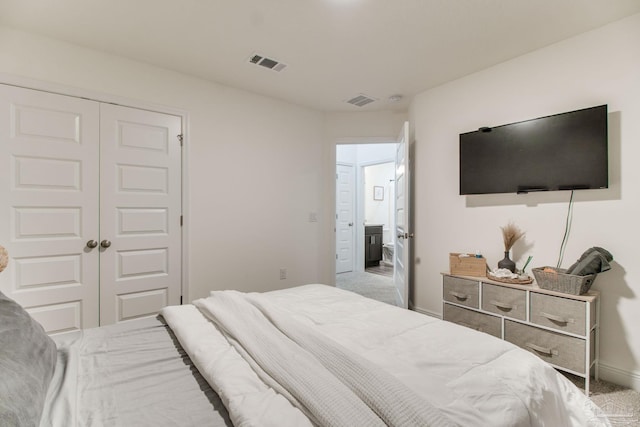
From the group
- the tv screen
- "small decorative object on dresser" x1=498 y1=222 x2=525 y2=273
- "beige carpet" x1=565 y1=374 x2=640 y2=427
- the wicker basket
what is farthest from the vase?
"beige carpet" x1=565 y1=374 x2=640 y2=427

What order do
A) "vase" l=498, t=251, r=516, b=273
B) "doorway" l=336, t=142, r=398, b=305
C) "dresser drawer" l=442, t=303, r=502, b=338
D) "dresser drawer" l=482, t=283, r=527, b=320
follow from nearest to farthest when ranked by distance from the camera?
1. "dresser drawer" l=482, t=283, r=527, b=320
2. "dresser drawer" l=442, t=303, r=502, b=338
3. "vase" l=498, t=251, r=516, b=273
4. "doorway" l=336, t=142, r=398, b=305

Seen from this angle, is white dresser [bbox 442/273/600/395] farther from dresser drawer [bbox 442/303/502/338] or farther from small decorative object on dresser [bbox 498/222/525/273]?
small decorative object on dresser [bbox 498/222/525/273]

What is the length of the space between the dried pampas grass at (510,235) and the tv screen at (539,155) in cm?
32

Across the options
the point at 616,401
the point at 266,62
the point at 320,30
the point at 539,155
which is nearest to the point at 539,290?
the point at 616,401

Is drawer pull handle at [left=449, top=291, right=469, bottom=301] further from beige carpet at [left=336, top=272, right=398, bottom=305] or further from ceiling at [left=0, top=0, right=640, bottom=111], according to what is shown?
ceiling at [left=0, top=0, right=640, bottom=111]

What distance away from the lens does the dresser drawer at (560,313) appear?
6.40 ft

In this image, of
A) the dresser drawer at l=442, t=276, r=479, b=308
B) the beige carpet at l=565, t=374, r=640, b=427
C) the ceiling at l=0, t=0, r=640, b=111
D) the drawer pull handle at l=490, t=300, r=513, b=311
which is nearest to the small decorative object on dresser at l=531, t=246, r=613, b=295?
the drawer pull handle at l=490, t=300, r=513, b=311

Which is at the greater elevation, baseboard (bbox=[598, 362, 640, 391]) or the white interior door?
the white interior door

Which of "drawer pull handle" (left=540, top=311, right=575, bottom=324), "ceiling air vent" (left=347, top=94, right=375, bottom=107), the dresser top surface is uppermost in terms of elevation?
"ceiling air vent" (left=347, top=94, right=375, bottom=107)

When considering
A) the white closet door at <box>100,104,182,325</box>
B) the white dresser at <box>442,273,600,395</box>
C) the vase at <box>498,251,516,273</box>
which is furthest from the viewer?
the white closet door at <box>100,104,182,325</box>

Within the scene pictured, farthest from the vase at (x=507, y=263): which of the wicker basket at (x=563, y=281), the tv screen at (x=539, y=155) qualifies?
the tv screen at (x=539, y=155)

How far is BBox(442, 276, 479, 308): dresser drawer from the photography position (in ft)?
8.21

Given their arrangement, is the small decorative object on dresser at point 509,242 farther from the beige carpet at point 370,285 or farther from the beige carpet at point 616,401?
the beige carpet at point 370,285

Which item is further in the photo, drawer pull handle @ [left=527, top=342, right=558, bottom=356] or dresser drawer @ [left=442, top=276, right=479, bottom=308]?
dresser drawer @ [left=442, top=276, right=479, bottom=308]
